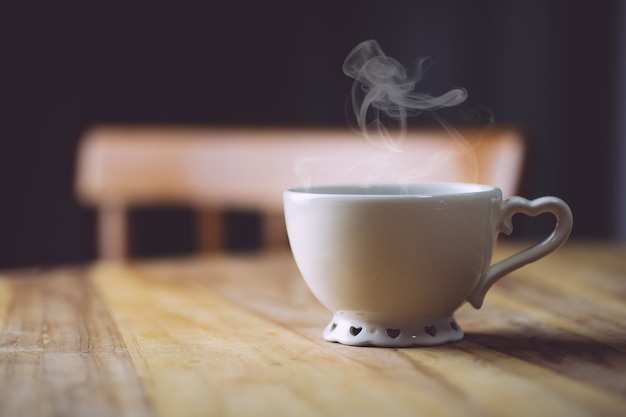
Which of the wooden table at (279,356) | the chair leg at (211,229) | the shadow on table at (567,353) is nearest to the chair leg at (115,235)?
the chair leg at (211,229)

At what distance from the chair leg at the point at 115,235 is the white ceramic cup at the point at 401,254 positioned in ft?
2.97

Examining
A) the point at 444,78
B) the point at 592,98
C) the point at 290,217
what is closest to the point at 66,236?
the point at 444,78

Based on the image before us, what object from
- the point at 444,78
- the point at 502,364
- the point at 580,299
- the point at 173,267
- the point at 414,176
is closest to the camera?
the point at 502,364

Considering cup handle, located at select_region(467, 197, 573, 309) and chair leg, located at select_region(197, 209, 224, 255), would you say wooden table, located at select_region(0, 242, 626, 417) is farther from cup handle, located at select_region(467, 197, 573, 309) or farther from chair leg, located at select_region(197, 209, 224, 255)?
chair leg, located at select_region(197, 209, 224, 255)

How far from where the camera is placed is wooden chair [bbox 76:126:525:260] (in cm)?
118

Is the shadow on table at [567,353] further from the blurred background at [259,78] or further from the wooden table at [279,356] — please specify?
the blurred background at [259,78]

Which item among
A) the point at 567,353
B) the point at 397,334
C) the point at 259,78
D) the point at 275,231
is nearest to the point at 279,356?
the point at 397,334

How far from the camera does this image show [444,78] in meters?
2.72

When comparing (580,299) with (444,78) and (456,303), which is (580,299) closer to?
(456,303)

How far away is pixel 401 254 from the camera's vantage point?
1.86ft

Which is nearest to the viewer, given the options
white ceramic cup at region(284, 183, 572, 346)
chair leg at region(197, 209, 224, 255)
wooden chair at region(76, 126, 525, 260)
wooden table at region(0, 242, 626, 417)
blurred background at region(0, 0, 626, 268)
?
wooden table at region(0, 242, 626, 417)

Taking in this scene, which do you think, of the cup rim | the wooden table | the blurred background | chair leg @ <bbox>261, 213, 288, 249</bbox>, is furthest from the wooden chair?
the blurred background

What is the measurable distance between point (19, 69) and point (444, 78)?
1.28 m

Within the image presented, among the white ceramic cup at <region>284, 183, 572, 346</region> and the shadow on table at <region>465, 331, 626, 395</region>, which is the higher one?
the white ceramic cup at <region>284, 183, 572, 346</region>
